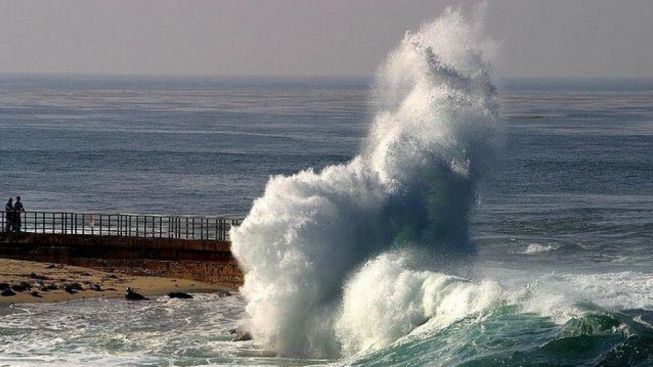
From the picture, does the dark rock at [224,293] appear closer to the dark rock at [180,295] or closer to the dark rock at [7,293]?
the dark rock at [180,295]

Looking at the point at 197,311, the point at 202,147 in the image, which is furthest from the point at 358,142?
the point at 197,311

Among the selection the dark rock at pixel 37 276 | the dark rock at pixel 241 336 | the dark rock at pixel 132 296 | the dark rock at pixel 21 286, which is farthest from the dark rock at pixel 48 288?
the dark rock at pixel 241 336

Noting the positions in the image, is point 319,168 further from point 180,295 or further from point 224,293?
point 180,295

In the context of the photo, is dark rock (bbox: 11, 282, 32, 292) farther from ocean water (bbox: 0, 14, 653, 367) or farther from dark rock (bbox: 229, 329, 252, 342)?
dark rock (bbox: 229, 329, 252, 342)

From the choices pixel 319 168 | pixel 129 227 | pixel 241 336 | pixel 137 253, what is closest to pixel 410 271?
pixel 241 336

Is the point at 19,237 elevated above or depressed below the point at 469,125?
below

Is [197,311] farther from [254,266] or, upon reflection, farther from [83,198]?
[83,198]
